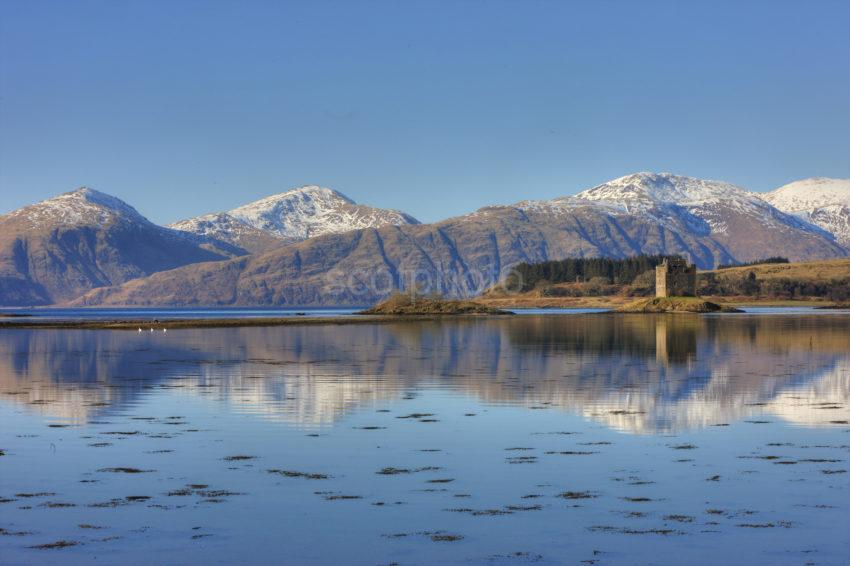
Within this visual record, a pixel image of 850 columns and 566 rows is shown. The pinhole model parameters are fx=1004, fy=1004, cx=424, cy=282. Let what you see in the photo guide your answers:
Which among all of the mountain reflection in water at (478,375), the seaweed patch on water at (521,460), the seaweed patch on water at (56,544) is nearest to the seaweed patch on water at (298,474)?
the seaweed patch on water at (521,460)

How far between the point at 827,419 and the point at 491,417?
1231 centimetres

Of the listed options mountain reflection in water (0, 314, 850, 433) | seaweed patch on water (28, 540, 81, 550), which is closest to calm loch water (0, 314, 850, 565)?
seaweed patch on water (28, 540, 81, 550)

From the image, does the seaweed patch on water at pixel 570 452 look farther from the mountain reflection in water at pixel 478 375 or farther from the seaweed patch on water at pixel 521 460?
the mountain reflection in water at pixel 478 375

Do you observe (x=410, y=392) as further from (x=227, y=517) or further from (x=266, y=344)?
(x=266, y=344)

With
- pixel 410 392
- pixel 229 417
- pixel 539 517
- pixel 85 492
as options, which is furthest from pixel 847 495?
pixel 410 392

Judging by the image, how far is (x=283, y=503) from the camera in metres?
23.7

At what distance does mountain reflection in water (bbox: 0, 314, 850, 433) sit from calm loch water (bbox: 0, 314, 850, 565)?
0.32m

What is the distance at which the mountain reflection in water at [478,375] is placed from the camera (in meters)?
40.9

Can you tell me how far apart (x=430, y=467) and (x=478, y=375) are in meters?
29.3

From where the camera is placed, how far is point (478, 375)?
57.3 meters

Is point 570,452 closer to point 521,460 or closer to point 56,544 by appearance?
point 521,460

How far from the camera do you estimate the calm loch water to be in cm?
2008

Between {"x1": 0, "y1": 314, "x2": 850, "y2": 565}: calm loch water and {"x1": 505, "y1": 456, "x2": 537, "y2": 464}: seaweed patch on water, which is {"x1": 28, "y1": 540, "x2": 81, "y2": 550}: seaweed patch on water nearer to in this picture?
{"x1": 0, "y1": 314, "x2": 850, "y2": 565}: calm loch water

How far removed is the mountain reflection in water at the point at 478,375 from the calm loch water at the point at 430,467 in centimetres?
32
